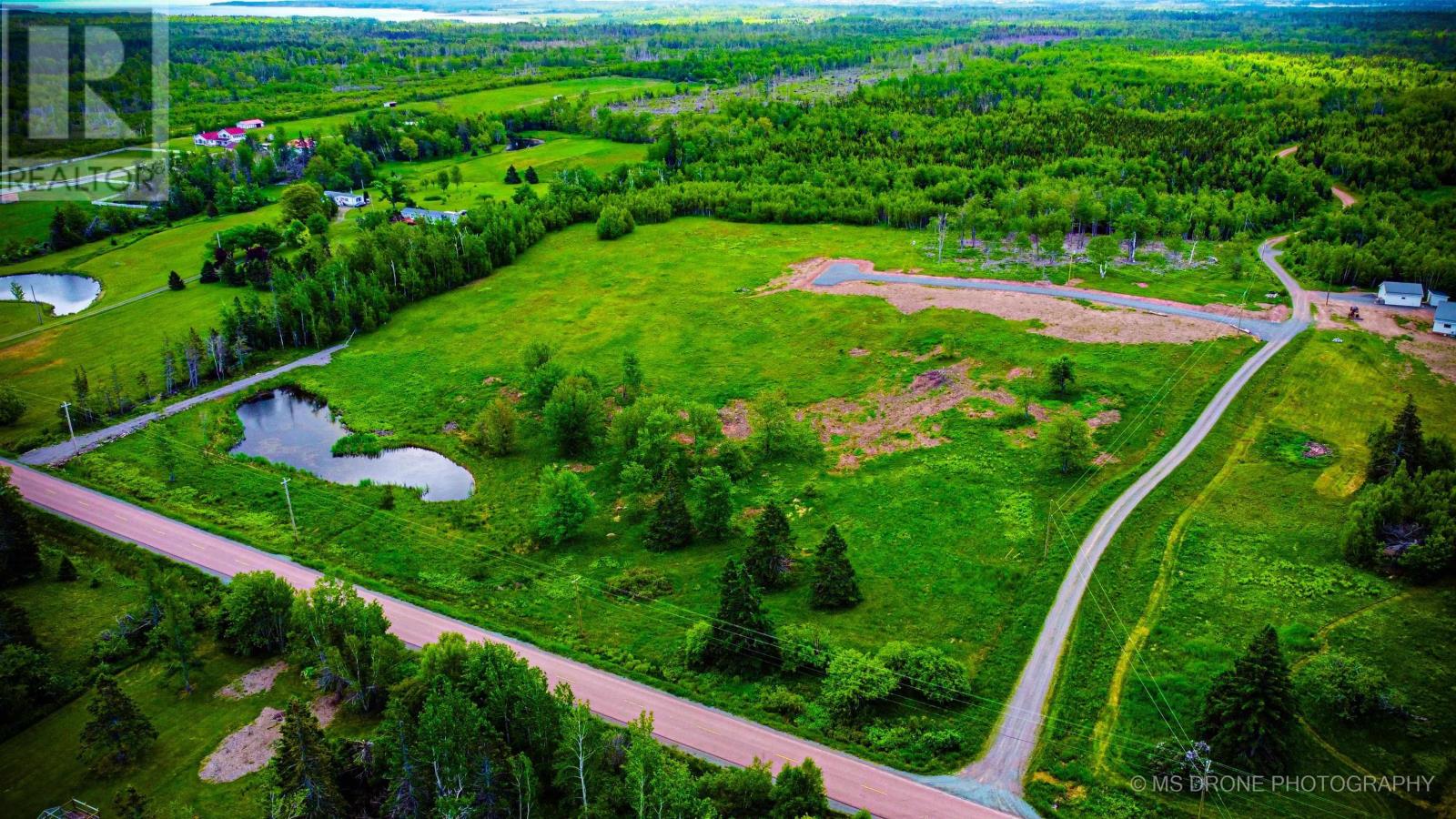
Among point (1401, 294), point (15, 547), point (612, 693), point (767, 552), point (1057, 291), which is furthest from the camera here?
point (1057, 291)

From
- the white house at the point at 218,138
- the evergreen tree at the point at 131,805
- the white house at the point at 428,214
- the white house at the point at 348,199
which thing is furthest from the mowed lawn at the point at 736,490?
the white house at the point at 218,138

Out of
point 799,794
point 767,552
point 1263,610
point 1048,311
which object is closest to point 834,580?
point 767,552

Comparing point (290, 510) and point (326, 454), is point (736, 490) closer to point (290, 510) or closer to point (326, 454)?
point (290, 510)

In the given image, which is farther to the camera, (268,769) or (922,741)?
(922,741)

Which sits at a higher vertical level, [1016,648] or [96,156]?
[96,156]

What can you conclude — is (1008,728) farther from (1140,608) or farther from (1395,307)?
(1395,307)

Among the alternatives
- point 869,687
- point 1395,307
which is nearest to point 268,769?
point 869,687

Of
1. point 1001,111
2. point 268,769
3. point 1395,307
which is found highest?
point 1001,111

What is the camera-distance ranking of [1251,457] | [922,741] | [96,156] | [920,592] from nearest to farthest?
[922,741], [920,592], [1251,457], [96,156]

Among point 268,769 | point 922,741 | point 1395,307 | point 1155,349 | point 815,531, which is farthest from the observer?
point 1395,307
